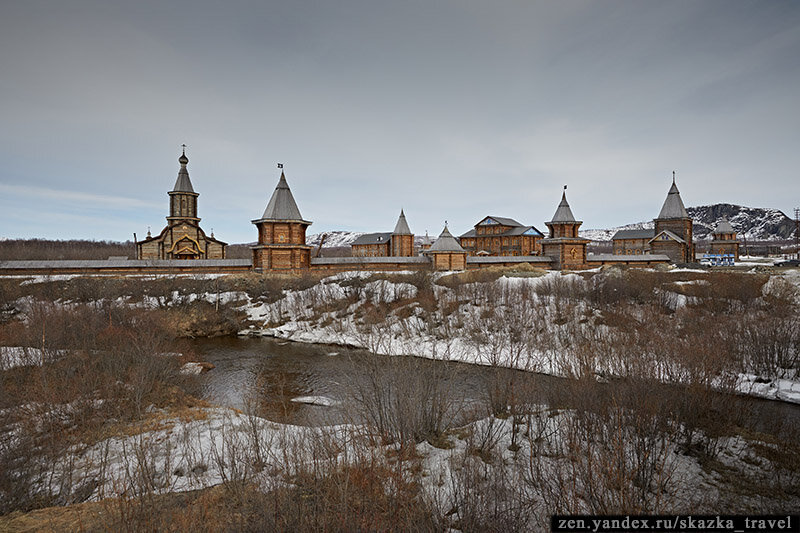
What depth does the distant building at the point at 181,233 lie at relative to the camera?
34.3m

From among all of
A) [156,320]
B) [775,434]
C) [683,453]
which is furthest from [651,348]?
[156,320]

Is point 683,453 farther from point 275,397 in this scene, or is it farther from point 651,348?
point 275,397

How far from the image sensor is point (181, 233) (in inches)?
1364

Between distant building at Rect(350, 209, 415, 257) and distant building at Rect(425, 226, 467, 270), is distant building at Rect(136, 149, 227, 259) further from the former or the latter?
distant building at Rect(425, 226, 467, 270)

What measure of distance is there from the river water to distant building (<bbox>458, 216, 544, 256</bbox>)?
108 feet

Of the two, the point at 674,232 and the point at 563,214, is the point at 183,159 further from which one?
the point at 674,232

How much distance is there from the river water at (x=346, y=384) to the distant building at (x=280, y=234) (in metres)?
6.69

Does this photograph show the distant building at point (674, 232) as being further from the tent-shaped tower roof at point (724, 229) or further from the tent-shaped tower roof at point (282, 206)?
the tent-shaped tower roof at point (282, 206)

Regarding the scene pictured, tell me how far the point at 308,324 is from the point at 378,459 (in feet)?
60.7

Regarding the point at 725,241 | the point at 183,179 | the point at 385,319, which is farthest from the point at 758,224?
the point at 183,179

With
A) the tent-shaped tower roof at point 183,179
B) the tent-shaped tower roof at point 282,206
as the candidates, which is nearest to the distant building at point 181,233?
the tent-shaped tower roof at point 183,179

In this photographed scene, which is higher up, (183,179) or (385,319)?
(183,179)

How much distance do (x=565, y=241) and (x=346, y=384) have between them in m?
27.8

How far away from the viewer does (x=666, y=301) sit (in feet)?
62.8
